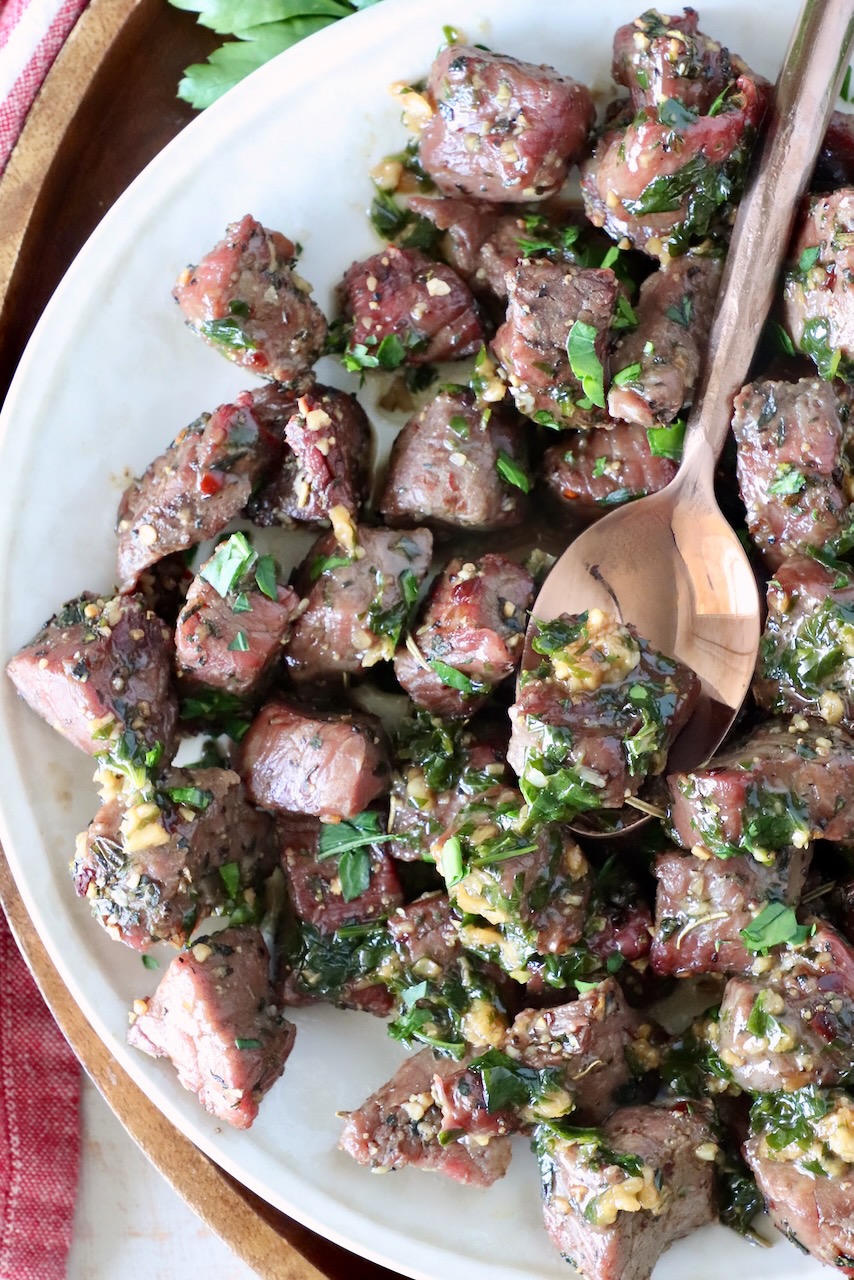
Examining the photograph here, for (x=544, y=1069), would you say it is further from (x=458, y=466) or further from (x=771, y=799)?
(x=458, y=466)

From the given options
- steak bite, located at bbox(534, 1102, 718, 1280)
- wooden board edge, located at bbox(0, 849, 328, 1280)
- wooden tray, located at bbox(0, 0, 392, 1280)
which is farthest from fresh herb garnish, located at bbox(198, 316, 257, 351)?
steak bite, located at bbox(534, 1102, 718, 1280)

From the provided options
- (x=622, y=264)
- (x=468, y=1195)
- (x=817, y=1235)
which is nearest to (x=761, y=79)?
(x=622, y=264)

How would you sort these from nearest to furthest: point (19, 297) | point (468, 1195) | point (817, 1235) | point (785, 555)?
point (817, 1235) → point (785, 555) → point (468, 1195) → point (19, 297)

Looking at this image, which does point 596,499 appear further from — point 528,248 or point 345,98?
point 345,98

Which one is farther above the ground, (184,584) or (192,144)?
(192,144)

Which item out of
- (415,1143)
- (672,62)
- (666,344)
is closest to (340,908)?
(415,1143)

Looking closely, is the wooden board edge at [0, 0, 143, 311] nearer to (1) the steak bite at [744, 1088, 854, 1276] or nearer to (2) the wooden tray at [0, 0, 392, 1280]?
(2) the wooden tray at [0, 0, 392, 1280]

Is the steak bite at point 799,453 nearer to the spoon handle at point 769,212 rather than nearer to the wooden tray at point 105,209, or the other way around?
the spoon handle at point 769,212
